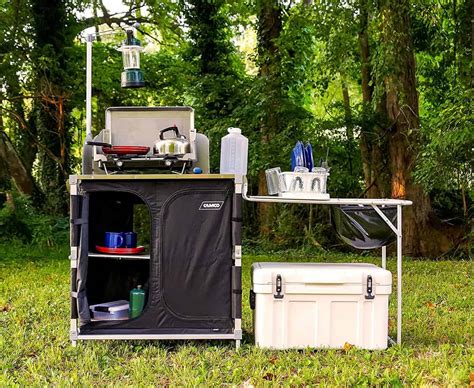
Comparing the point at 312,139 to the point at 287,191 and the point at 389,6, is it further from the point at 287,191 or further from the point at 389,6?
the point at 287,191

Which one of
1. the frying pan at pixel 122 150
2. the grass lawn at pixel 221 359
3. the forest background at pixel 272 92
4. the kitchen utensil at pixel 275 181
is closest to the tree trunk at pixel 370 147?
the forest background at pixel 272 92

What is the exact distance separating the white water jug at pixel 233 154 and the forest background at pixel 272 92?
4596 millimetres

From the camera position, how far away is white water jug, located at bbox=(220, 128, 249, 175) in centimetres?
436

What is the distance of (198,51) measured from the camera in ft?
43.0

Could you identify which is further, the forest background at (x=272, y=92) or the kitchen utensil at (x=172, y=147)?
the forest background at (x=272, y=92)

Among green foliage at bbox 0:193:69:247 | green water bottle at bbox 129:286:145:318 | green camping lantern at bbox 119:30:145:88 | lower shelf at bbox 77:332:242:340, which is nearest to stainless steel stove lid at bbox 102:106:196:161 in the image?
green camping lantern at bbox 119:30:145:88

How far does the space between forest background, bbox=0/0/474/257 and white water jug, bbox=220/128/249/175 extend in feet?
15.1

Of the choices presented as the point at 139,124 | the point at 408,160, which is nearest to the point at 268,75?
the point at 408,160

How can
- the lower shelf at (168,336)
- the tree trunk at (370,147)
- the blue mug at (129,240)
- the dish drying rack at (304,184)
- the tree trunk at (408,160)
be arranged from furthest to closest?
1. the tree trunk at (370,147)
2. the tree trunk at (408,160)
3. the blue mug at (129,240)
4. the dish drying rack at (304,184)
5. the lower shelf at (168,336)

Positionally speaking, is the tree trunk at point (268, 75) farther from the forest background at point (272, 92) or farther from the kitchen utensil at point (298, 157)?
the kitchen utensil at point (298, 157)

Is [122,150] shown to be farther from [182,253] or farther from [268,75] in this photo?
[268,75]

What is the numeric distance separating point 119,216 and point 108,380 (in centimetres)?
177

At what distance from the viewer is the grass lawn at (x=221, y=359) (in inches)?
136

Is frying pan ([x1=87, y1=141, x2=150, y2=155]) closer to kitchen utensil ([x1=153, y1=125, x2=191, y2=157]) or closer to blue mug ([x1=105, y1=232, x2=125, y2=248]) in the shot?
kitchen utensil ([x1=153, y1=125, x2=191, y2=157])
